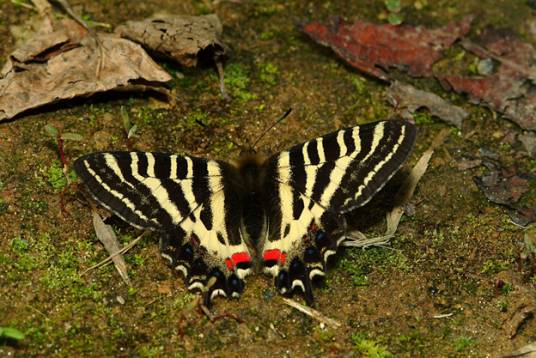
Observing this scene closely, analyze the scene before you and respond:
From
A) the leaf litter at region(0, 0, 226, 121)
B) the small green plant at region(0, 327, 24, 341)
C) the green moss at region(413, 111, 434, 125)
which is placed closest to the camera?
the small green plant at region(0, 327, 24, 341)

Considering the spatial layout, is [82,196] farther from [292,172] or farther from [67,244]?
[292,172]

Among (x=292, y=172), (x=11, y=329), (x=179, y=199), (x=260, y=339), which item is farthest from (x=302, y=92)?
(x=11, y=329)

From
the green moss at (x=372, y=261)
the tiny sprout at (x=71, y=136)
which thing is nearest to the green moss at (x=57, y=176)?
the tiny sprout at (x=71, y=136)

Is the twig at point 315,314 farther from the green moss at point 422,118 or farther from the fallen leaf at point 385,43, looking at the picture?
the fallen leaf at point 385,43

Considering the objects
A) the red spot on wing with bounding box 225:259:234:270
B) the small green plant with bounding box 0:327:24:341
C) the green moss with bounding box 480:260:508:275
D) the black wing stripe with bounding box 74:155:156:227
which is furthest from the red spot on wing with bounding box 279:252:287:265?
the small green plant with bounding box 0:327:24:341

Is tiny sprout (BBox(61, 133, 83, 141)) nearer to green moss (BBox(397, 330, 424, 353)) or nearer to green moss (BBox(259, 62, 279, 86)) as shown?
green moss (BBox(259, 62, 279, 86))

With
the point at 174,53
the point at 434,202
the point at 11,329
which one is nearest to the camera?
the point at 11,329
